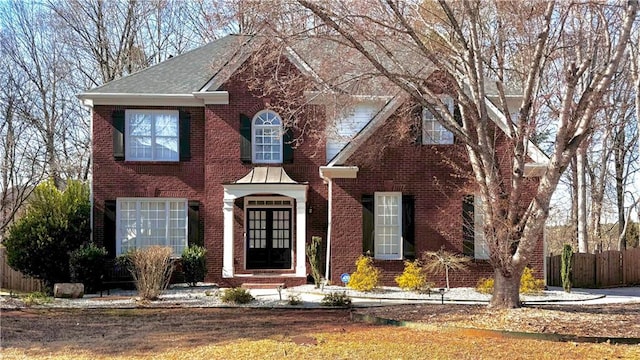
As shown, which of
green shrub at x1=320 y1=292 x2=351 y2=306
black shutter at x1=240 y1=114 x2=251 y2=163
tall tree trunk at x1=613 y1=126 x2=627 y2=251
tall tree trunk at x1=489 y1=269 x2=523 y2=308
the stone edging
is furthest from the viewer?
tall tree trunk at x1=613 y1=126 x2=627 y2=251

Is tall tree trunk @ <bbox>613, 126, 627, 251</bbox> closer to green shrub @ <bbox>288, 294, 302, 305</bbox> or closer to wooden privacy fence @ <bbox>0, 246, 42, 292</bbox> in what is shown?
green shrub @ <bbox>288, 294, 302, 305</bbox>

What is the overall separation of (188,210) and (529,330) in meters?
12.1

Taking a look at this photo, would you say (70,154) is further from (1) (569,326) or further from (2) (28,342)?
(1) (569,326)

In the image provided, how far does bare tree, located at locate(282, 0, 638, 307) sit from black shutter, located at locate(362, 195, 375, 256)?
224 inches

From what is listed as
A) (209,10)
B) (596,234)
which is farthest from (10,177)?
(596,234)

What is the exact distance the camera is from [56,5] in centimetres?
2977

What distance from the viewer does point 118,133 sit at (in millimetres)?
19828

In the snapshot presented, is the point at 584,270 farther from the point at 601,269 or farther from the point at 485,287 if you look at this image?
the point at 485,287

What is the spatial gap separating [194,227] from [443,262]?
7.74 meters

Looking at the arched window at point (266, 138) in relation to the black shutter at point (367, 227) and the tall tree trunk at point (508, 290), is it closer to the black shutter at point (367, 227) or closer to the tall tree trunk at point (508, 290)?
the black shutter at point (367, 227)

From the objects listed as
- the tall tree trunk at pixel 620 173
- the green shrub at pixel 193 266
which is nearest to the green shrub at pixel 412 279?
the green shrub at pixel 193 266

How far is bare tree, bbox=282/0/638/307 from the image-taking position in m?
11.9

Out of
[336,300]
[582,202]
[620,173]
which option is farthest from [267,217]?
[620,173]

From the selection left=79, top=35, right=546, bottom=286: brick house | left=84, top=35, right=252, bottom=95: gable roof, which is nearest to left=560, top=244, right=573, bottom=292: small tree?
left=79, top=35, right=546, bottom=286: brick house
